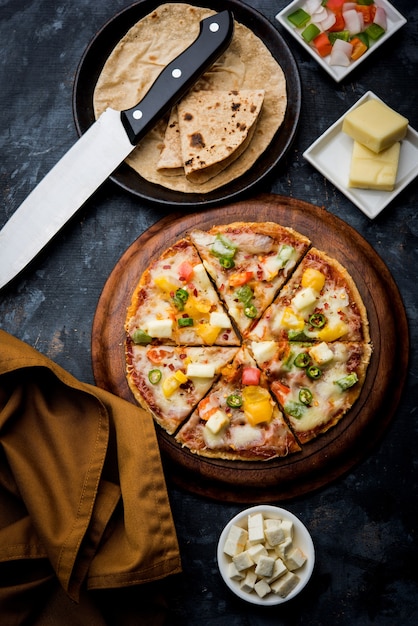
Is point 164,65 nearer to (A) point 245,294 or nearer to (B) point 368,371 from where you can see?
(A) point 245,294

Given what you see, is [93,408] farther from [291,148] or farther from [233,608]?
[291,148]

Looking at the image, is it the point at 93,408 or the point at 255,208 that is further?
the point at 255,208

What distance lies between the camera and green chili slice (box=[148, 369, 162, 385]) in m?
5.08

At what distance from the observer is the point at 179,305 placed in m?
5.18

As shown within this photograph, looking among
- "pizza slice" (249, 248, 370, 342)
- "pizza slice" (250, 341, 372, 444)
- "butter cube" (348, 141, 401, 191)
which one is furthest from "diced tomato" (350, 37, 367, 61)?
"pizza slice" (250, 341, 372, 444)

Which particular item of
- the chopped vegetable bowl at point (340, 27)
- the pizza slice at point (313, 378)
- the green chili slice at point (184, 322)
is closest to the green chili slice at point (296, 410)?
the pizza slice at point (313, 378)

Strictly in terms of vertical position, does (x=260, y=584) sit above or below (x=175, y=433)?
below

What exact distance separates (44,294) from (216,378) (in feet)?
5.15

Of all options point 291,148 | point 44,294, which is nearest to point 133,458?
point 44,294

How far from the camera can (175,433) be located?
203 inches

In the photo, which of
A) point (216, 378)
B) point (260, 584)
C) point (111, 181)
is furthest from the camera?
point (111, 181)

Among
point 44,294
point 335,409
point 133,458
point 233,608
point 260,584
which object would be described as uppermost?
point 44,294

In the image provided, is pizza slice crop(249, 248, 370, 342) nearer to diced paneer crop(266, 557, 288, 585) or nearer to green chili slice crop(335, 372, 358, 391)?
green chili slice crop(335, 372, 358, 391)

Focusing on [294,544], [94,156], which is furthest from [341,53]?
[294,544]
